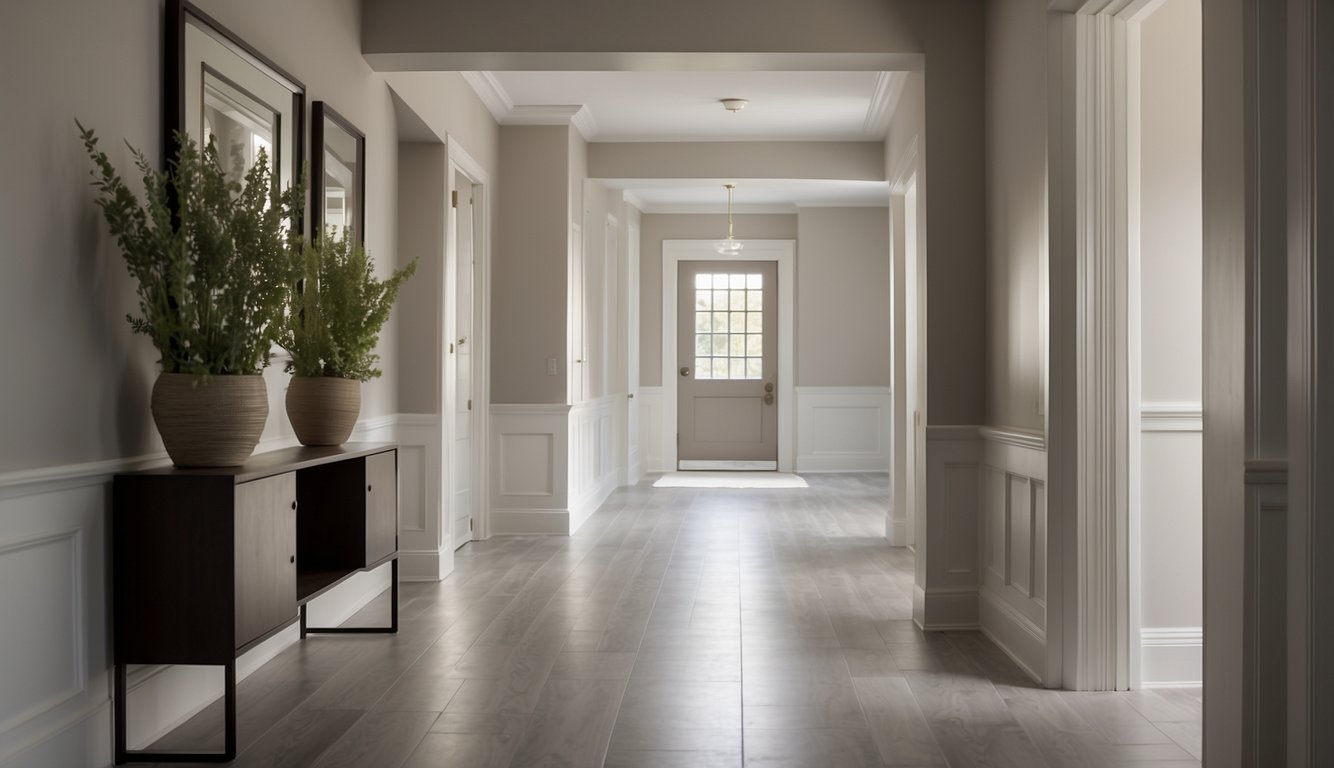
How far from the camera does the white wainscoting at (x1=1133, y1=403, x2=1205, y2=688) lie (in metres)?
3.59

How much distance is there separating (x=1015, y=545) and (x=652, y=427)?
7403mm

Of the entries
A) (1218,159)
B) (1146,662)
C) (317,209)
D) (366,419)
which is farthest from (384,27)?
(1146,662)

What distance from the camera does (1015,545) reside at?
4.01 m

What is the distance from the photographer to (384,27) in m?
4.57

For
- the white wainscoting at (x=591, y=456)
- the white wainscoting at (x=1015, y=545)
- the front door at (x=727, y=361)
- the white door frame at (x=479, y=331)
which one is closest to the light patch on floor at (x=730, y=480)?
the front door at (x=727, y=361)

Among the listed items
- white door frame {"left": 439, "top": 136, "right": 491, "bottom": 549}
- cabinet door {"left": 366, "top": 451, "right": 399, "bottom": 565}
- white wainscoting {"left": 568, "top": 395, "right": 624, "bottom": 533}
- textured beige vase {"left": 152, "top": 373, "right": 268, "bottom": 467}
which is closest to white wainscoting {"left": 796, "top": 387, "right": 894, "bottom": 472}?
white wainscoting {"left": 568, "top": 395, "right": 624, "bottom": 533}

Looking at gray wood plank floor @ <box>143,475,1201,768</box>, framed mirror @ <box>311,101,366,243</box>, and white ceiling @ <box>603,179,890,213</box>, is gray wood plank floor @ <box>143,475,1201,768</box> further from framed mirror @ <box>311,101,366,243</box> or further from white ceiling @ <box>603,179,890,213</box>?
white ceiling @ <box>603,179,890,213</box>

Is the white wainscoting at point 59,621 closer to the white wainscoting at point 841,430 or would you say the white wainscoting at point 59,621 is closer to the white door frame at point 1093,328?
the white door frame at point 1093,328

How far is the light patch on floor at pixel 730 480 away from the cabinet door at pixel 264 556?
6.83 metres

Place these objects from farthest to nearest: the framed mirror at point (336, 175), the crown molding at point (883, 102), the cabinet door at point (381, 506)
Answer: the crown molding at point (883, 102) → the framed mirror at point (336, 175) → the cabinet door at point (381, 506)

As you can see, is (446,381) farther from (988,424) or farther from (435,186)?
(988,424)

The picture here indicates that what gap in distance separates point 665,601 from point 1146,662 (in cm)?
209

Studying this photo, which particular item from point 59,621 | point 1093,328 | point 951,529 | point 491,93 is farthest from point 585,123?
point 59,621

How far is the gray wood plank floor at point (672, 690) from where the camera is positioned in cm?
291
